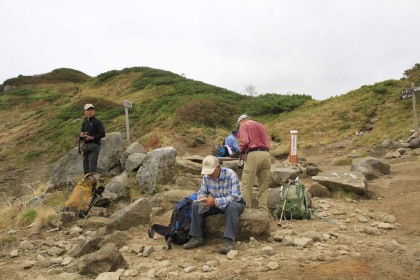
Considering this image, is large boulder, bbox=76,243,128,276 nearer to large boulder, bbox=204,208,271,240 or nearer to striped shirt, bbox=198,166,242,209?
large boulder, bbox=204,208,271,240

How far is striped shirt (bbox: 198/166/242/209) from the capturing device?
534cm

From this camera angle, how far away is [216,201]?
5.21 metres

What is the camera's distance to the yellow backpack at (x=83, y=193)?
23.5ft

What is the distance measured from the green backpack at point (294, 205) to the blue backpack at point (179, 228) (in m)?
1.73

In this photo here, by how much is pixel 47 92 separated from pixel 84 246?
38881 millimetres

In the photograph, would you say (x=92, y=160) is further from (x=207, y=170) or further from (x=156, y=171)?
(x=207, y=170)

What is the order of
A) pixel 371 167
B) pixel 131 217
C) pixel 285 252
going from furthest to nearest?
pixel 371 167, pixel 131 217, pixel 285 252

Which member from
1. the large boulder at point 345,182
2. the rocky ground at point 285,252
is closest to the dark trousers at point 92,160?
the rocky ground at point 285,252

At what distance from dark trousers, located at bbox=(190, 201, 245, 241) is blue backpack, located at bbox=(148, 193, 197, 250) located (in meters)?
0.17

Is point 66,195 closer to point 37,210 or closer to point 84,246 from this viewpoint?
point 37,210

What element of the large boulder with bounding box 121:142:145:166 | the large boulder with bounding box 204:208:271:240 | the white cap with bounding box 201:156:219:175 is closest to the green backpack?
the large boulder with bounding box 204:208:271:240

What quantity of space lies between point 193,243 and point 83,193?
120 inches

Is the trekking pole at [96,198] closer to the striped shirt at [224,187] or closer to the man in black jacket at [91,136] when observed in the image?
the man in black jacket at [91,136]

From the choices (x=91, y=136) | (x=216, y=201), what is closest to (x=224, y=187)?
(x=216, y=201)
